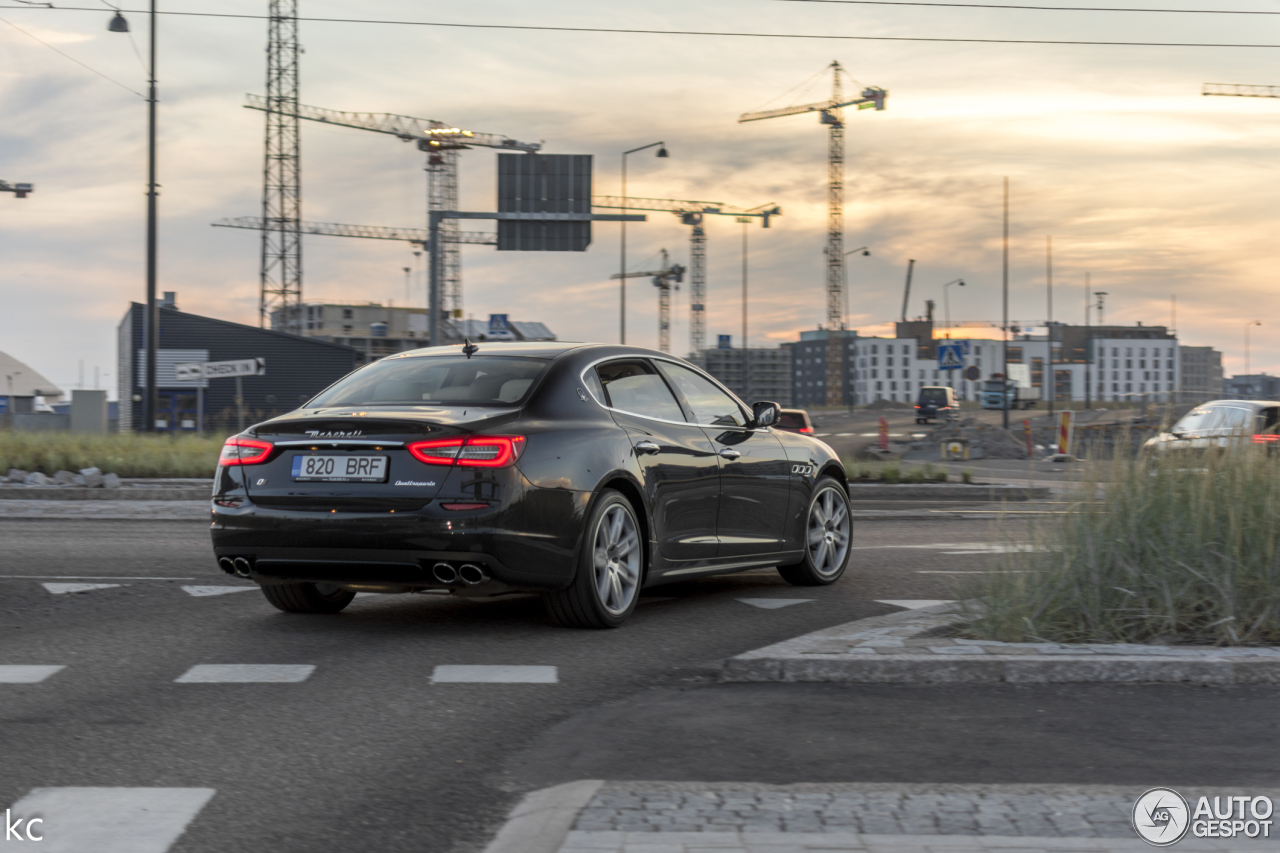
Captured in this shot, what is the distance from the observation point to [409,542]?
6633mm

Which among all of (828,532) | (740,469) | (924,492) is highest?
(740,469)

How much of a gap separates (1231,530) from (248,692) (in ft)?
14.1

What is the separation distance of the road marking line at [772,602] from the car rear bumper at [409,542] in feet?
6.17

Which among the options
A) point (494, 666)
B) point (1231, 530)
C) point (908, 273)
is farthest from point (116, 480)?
point (908, 273)

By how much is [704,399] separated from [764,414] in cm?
40

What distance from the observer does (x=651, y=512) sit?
7.62 metres

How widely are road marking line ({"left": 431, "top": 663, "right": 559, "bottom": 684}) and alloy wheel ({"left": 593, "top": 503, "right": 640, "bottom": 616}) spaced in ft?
3.37

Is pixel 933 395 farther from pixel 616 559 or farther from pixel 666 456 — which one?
pixel 616 559

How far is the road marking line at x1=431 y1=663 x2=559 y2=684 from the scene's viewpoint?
5977mm

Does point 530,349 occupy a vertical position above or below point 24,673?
above

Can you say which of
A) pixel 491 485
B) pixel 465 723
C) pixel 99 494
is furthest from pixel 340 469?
pixel 99 494

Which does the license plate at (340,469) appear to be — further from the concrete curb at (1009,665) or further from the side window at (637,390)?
the concrete curb at (1009,665)

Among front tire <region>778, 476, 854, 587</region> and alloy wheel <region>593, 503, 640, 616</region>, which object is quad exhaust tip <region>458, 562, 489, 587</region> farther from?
front tire <region>778, 476, 854, 587</region>

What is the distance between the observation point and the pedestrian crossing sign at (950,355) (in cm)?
4103
